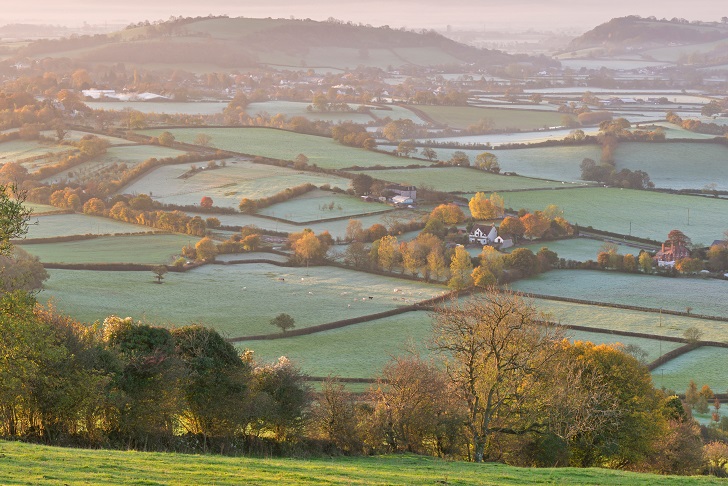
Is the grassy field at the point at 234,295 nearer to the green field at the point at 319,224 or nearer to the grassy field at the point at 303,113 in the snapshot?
the green field at the point at 319,224

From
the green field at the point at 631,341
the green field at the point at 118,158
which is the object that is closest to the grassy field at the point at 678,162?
the green field at the point at 118,158

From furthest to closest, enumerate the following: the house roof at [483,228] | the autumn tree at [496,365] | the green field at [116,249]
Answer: the house roof at [483,228], the green field at [116,249], the autumn tree at [496,365]

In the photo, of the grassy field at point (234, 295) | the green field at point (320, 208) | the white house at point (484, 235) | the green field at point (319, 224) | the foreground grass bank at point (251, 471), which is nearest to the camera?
the foreground grass bank at point (251, 471)

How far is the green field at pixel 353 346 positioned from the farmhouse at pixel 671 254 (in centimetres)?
2395

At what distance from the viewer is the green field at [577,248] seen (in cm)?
7312

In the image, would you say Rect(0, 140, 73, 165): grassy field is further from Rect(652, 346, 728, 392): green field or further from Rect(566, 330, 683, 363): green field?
Rect(652, 346, 728, 392): green field

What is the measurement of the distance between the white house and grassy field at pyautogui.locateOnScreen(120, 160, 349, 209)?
65.5 feet

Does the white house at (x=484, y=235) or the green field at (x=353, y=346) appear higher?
the white house at (x=484, y=235)

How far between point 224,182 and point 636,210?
126ft

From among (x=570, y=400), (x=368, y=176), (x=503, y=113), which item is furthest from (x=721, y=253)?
(x=503, y=113)

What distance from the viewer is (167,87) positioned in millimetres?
177750

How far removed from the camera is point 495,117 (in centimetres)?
16388

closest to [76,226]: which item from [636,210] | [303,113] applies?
[636,210]

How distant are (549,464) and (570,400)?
→ 2170mm
